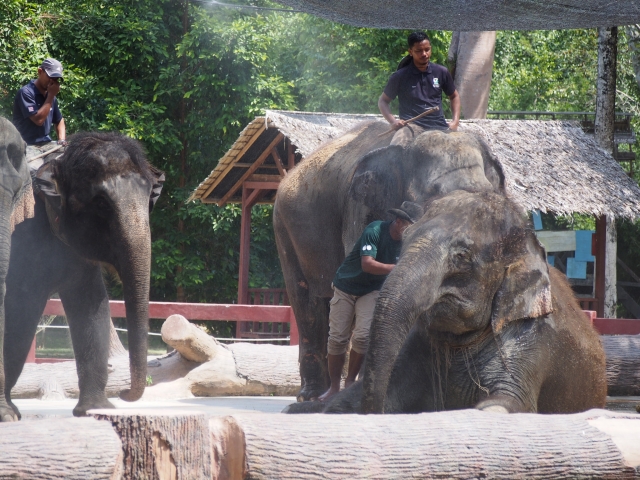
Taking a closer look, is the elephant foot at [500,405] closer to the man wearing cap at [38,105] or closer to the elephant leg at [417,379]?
the elephant leg at [417,379]

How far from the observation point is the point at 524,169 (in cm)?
1392

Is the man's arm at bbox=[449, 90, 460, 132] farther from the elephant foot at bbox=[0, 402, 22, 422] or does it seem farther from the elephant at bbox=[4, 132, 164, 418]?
the elephant foot at bbox=[0, 402, 22, 422]

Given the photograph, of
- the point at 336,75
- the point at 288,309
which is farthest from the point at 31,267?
the point at 336,75

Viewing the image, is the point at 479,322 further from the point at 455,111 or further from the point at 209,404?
the point at 209,404

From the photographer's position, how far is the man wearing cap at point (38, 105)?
6543 millimetres

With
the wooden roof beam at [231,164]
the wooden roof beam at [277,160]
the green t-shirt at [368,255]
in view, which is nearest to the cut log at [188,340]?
the green t-shirt at [368,255]

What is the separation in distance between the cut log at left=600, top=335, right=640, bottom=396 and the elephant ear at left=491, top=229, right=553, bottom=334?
140 inches

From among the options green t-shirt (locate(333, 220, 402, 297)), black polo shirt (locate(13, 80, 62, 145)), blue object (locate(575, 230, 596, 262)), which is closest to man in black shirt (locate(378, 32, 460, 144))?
green t-shirt (locate(333, 220, 402, 297))

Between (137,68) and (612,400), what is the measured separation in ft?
43.2

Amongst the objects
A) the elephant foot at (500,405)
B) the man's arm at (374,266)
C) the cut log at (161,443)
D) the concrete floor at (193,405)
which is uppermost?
the man's arm at (374,266)

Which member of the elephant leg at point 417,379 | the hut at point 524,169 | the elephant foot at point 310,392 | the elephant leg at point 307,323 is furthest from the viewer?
the hut at point 524,169

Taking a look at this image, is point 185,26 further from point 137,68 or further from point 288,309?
point 288,309

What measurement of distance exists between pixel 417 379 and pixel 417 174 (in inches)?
63.2

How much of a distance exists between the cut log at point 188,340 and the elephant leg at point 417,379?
3.62m
